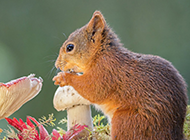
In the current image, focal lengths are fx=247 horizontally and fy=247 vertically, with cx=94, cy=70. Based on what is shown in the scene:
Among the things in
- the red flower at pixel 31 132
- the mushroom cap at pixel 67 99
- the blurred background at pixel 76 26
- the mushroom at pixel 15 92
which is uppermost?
the blurred background at pixel 76 26

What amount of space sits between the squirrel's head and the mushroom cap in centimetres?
10

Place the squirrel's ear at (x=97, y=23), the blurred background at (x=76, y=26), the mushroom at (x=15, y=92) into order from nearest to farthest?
the mushroom at (x=15, y=92) < the squirrel's ear at (x=97, y=23) < the blurred background at (x=76, y=26)

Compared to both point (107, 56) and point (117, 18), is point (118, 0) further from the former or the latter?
point (107, 56)

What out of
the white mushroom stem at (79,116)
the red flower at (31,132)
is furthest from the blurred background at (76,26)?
the red flower at (31,132)

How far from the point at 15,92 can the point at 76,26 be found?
5.74ft

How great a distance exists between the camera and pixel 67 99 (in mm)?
931

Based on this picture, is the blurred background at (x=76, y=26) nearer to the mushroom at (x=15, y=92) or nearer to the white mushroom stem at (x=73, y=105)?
the white mushroom stem at (x=73, y=105)

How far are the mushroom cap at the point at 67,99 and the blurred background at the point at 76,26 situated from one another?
147 cm

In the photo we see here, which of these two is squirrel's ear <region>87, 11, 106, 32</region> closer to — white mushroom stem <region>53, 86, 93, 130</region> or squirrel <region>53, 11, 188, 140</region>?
squirrel <region>53, 11, 188, 140</region>

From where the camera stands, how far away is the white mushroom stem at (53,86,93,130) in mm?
938

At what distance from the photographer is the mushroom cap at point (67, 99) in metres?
0.93

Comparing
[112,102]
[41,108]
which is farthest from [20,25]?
[112,102]

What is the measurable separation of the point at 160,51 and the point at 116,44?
158 centimetres

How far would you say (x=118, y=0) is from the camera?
2.48 m
